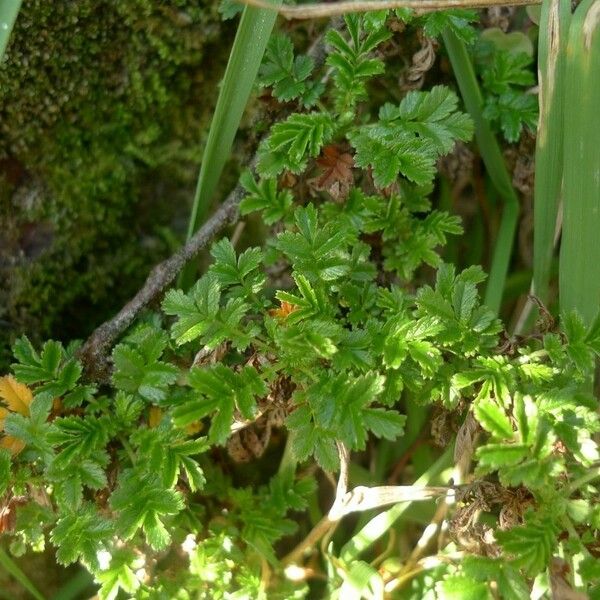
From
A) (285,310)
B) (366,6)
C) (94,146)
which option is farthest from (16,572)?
(366,6)

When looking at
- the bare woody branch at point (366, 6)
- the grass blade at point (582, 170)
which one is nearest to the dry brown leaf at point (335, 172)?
the bare woody branch at point (366, 6)

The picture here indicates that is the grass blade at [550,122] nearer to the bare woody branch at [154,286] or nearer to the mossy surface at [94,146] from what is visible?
the bare woody branch at [154,286]

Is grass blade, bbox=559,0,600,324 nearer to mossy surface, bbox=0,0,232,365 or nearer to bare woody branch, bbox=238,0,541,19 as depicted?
bare woody branch, bbox=238,0,541,19

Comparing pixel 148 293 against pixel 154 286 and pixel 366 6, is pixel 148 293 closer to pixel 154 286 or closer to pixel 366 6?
pixel 154 286

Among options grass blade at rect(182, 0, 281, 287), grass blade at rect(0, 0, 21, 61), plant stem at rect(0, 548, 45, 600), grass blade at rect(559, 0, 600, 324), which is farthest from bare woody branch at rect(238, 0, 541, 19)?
plant stem at rect(0, 548, 45, 600)

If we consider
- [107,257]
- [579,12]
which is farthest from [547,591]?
[107,257]
